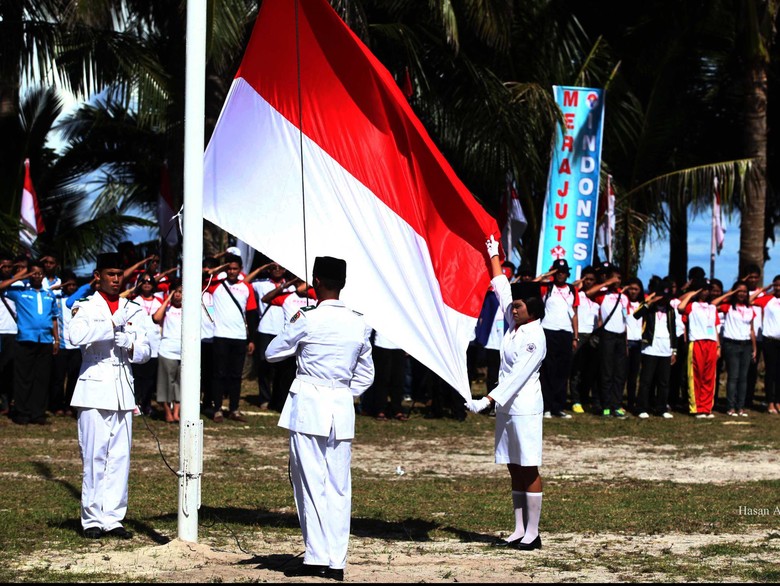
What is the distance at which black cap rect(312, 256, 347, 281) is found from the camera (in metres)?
8.66

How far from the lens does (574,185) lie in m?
21.5

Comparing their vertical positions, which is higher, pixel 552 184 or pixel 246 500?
pixel 552 184

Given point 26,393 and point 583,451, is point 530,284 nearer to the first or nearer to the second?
point 583,451

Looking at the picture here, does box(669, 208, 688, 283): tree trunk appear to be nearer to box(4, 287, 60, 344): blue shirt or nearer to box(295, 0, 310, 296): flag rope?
box(4, 287, 60, 344): blue shirt

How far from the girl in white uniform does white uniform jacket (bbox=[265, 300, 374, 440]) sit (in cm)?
160

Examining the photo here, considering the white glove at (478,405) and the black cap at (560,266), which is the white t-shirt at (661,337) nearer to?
the black cap at (560,266)

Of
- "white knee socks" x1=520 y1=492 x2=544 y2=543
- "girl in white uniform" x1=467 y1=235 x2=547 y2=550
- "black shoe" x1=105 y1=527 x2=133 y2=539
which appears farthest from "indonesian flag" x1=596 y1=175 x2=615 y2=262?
"black shoe" x1=105 y1=527 x2=133 y2=539

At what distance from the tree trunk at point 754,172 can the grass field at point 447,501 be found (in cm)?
740

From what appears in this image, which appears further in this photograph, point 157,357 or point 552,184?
point 552,184

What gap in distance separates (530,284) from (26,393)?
9.54m

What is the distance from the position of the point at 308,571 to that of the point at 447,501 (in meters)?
4.08

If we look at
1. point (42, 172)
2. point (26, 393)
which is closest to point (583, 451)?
point (26, 393)

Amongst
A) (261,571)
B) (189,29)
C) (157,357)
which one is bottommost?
(261,571)

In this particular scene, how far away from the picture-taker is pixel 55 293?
18266mm
